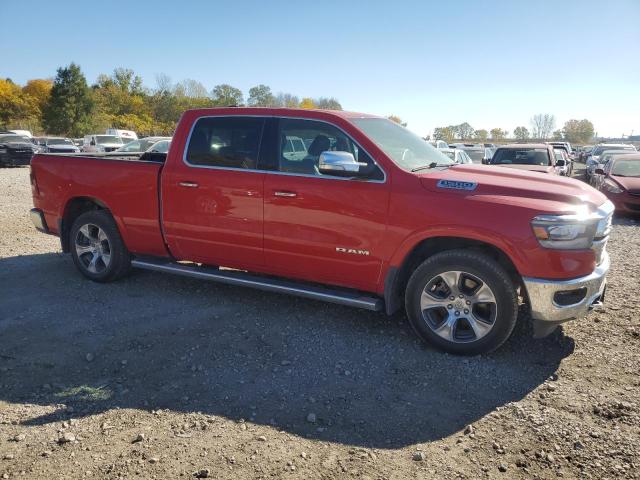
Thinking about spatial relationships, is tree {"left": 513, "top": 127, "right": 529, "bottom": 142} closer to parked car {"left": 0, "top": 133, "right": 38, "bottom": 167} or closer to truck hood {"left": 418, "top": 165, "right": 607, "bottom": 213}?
parked car {"left": 0, "top": 133, "right": 38, "bottom": 167}

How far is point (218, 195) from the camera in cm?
477

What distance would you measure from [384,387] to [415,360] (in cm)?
52

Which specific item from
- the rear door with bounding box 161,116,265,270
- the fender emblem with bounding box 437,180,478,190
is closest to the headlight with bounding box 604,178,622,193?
the fender emblem with bounding box 437,180,478,190

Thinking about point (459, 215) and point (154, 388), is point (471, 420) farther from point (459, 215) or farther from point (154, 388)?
point (154, 388)

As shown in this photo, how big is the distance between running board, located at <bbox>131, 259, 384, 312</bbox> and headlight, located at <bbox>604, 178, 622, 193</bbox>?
9700 millimetres

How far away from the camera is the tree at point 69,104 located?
196 feet

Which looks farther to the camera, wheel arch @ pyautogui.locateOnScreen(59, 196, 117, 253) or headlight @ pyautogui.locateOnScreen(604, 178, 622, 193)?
headlight @ pyautogui.locateOnScreen(604, 178, 622, 193)

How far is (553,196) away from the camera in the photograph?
374cm

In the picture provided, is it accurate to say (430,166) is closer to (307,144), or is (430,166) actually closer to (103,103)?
(307,144)

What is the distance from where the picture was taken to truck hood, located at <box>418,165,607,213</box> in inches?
146

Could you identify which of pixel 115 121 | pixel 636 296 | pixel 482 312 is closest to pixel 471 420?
pixel 482 312

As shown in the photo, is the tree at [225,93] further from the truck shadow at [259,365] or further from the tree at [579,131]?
the truck shadow at [259,365]

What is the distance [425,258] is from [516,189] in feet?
3.19

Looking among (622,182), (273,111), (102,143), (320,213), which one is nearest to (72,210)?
(273,111)
